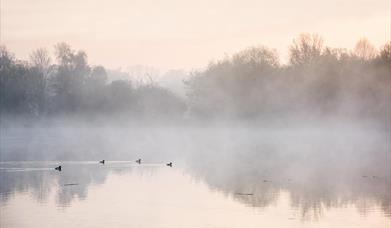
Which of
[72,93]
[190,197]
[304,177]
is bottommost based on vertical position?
[190,197]

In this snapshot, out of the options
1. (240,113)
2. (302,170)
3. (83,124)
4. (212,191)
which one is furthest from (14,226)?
(83,124)

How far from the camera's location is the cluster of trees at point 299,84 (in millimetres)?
54469

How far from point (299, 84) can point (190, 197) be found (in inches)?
1552

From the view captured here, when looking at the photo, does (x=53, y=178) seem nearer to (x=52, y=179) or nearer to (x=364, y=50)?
(x=52, y=179)

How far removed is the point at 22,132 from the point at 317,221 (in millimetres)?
53869

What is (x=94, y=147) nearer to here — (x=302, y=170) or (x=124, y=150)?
(x=124, y=150)

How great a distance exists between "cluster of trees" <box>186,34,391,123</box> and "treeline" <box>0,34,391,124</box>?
68 mm

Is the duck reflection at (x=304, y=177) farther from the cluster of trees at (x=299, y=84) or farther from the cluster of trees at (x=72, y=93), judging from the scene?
the cluster of trees at (x=72, y=93)

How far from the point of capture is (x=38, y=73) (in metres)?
74.8

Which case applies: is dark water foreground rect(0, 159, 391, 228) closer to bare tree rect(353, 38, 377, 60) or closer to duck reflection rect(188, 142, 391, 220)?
duck reflection rect(188, 142, 391, 220)

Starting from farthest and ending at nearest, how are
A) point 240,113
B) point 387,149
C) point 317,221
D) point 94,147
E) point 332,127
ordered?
point 240,113 → point 332,127 → point 94,147 → point 387,149 → point 317,221

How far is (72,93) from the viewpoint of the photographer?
240 feet

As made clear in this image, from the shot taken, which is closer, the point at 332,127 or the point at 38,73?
the point at 332,127

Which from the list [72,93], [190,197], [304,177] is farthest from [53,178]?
[72,93]
